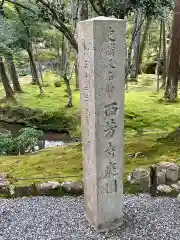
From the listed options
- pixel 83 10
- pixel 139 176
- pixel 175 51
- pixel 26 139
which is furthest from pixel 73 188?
pixel 175 51

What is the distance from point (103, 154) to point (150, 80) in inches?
662

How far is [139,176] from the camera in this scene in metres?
5.98

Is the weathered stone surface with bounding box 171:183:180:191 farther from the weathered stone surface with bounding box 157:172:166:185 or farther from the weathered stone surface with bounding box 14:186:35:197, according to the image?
the weathered stone surface with bounding box 14:186:35:197

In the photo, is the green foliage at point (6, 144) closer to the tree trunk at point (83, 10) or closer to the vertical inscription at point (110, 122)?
the tree trunk at point (83, 10)

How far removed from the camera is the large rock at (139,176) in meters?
5.92

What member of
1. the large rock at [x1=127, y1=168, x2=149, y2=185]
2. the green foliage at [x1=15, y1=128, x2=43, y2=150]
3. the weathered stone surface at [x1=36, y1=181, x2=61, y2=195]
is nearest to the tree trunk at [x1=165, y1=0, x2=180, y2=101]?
the green foliage at [x1=15, y1=128, x2=43, y2=150]

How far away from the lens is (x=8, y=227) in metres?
4.85

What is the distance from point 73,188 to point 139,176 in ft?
3.99

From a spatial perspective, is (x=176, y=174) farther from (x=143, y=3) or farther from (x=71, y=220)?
(x=143, y=3)

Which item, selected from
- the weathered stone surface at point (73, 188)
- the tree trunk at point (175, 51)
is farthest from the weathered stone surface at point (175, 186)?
the tree trunk at point (175, 51)

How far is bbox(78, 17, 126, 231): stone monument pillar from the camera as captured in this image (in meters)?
3.92

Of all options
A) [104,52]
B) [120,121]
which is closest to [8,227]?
[120,121]

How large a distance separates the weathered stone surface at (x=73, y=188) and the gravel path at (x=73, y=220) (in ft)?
0.52

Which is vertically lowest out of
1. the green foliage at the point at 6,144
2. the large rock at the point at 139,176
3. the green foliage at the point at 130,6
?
the green foliage at the point at 6,144
